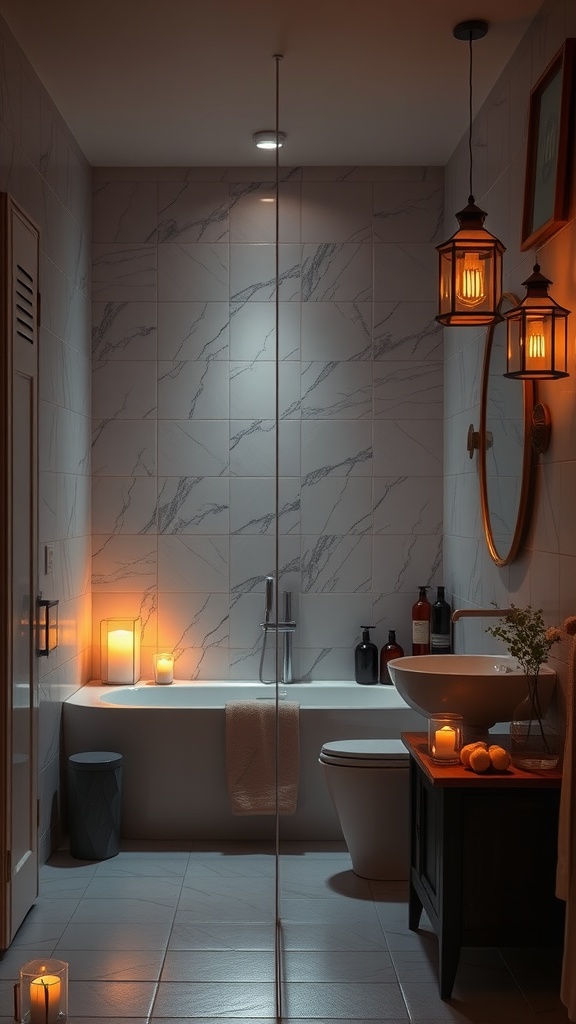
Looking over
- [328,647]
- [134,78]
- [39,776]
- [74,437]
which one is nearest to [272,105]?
[134,78]

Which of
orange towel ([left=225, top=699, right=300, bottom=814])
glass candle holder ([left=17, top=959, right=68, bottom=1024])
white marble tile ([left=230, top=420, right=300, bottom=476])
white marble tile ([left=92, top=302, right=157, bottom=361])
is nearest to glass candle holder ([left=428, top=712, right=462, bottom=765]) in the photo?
glass candle holder ([left=17, top=959, right=68, bottom=1024])

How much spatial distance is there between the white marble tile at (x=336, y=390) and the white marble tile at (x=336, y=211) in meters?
0.60

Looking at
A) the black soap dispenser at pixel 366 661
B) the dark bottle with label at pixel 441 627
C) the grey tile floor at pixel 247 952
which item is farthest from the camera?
the black soap dispenser at pixel 366 661

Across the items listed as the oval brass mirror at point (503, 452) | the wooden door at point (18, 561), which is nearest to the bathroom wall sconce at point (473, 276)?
the oval brass mirror at point (503, 452)

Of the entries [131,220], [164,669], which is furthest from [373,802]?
[131,220]

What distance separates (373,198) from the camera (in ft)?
15.8

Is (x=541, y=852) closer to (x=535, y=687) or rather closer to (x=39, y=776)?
(x=535, y=687)

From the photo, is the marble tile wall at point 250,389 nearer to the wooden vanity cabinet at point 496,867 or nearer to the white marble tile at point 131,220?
the white marble tile at point 131,220

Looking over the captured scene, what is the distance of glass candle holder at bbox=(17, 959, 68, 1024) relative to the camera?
7.61ft

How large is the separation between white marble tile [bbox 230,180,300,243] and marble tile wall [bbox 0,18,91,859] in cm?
68

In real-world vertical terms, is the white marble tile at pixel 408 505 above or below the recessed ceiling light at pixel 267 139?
below

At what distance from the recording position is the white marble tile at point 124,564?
15.8ft

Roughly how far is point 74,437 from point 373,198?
178 centimetres

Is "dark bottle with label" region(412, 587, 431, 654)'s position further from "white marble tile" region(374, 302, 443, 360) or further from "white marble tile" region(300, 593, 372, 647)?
"white marble tile" region(374, 302, 443, 360)
